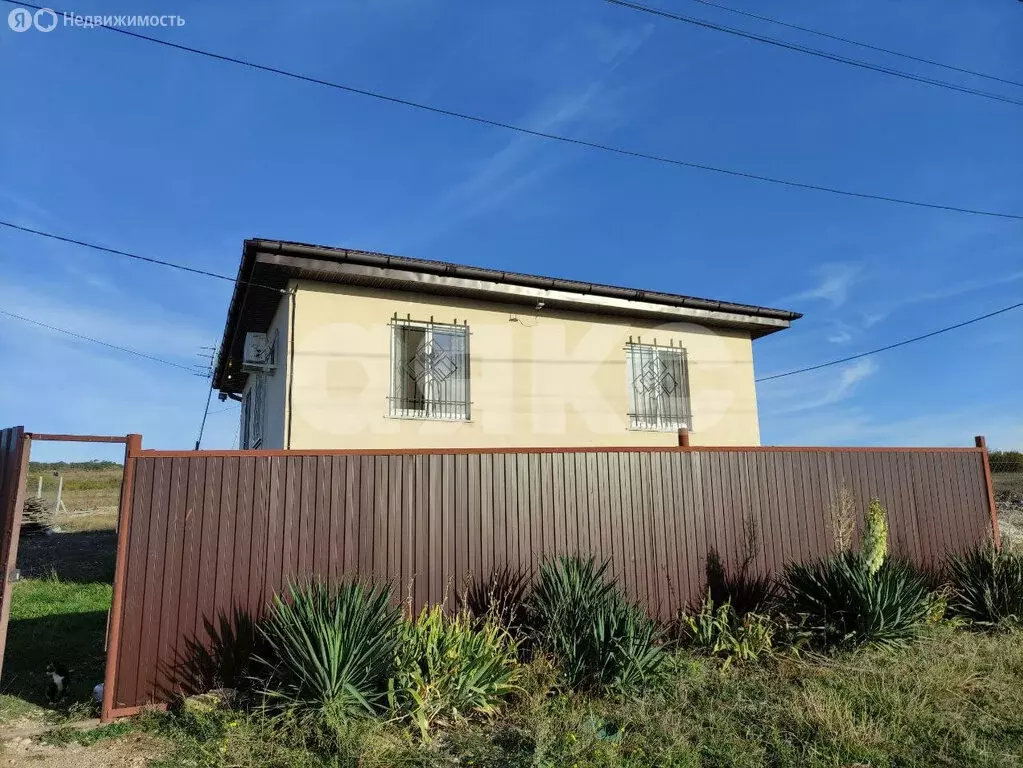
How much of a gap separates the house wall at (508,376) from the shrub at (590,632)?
3633 millimetres

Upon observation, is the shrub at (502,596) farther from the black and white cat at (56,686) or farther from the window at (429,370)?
the black and white cat at (56,686)

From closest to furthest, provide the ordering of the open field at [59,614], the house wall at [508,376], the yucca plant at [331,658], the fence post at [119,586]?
1. the yucca plant at [331,658]
2. the fence post at [119,586]
3. the open field at [59,614]
4. the house wall at [508,376]

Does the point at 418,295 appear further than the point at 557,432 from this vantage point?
No

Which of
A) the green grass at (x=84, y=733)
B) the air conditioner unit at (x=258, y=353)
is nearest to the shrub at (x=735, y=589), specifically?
the green grass at (x=84, y=733)

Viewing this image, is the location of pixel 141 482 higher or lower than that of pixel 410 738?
higher

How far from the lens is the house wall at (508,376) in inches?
348

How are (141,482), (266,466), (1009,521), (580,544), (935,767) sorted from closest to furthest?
1. (935,767)
2. (141,482)
3. (266,466)
4. (580,544)
5. (1009,521)

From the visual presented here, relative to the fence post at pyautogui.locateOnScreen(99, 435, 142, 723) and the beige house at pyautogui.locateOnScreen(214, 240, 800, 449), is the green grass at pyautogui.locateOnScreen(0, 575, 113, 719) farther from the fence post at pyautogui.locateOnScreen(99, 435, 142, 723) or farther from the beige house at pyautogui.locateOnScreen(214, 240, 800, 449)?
the beige house at pyautogui.locateOnScreen(214, 240, 800, 449)

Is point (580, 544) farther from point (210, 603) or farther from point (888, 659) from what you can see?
point (210, 603)

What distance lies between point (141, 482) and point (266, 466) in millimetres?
986

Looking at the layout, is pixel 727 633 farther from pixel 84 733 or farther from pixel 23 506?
pixel 23 506

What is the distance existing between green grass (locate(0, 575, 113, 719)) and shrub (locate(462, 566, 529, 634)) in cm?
338

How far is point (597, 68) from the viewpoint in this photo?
900 centimetres

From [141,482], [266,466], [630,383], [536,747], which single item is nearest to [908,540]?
[630,383]
